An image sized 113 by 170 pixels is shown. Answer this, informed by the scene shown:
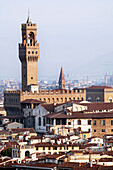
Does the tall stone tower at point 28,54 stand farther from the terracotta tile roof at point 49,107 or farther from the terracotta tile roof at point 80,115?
the terracotta tile roof at point 80,115

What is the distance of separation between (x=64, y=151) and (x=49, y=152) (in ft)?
5.03

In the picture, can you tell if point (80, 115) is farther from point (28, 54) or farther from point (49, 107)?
point (28, 54)

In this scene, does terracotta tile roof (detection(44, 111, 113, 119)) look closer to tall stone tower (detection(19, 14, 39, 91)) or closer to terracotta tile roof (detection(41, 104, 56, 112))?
terracotta tile roof (detection(41, 104, 56, 112))

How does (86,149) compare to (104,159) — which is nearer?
(104,159)

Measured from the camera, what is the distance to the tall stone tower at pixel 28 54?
4198 inches

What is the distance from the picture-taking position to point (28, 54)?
107500 mm

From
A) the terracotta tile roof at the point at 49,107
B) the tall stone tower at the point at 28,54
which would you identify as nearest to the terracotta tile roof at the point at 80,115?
the terracotta tile roof at the point at 49,107

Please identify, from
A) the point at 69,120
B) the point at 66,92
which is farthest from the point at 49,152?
the point at 66,92

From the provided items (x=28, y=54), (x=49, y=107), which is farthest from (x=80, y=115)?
(x=28, y=54)

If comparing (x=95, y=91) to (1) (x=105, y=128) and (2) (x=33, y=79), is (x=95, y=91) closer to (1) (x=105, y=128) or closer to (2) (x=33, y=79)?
(2) (x=33, y=79)

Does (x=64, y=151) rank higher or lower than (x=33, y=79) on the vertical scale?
lower

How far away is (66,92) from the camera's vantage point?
4087 inches

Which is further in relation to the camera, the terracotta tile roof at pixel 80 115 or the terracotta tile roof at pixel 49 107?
the terracotta tile roof at pixel 49 107

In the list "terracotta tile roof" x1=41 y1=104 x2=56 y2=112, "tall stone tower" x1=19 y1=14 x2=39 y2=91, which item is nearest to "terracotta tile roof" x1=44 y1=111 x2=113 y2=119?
"terracotta tile roof" x1=41 y1=104 x2=56 y2=112
